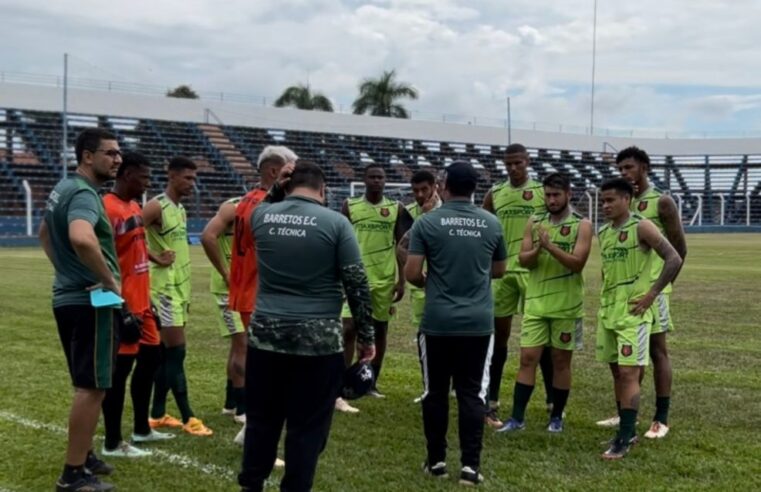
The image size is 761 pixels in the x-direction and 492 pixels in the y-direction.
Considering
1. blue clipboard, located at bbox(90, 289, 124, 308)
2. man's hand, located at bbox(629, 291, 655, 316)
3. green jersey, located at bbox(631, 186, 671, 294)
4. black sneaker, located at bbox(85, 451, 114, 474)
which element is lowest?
black sneaker, located at bbox(85, 451, 114, 474)

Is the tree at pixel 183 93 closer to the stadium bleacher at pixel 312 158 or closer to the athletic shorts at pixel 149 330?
the stadium bleacher at pixel 312 158

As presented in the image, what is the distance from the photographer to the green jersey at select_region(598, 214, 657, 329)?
612 cm

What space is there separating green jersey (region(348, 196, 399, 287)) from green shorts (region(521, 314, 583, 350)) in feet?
5.53

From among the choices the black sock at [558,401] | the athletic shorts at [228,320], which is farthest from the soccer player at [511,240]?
the athletic shorts at [228,320]

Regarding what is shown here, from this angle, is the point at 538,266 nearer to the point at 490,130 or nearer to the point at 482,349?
the point at 482,349

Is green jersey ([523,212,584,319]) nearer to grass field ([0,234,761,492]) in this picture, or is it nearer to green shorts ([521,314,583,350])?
green shorts ([521,314,583,350])

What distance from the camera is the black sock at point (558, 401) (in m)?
6.57

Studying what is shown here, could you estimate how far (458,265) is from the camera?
5.31m

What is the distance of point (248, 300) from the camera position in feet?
19.0

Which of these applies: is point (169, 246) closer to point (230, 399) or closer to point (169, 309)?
point (169, 309)

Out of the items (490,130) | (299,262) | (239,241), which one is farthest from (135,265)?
(490,130)

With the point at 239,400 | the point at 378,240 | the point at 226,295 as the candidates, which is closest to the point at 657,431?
the point at 378,240

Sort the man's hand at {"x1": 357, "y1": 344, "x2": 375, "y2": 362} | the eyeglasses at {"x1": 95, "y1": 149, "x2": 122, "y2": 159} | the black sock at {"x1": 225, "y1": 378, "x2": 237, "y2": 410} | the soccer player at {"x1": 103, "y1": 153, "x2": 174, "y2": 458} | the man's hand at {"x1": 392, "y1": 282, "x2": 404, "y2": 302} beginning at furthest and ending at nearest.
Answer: the man's hand at {"x1": 392, "y1": 282, "x2": 404, "y2": 302}
the black sock at {"x1": 225, "y1": 378, "x2": 237, "y2": 410}
the soccer player at {"x1": 103, "y1": 153, "x2": 174, "y2": 458}
the eyeglasses at {"x1": 95, "y1": 149, "x2": 122, "y2": 159}
the man's hand at {"x1": 357, "y1": 344, "x2": 375, "y2": 362}

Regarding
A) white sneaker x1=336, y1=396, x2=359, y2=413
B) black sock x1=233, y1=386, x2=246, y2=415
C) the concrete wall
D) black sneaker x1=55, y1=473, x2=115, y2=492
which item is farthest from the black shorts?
the concrete wall
